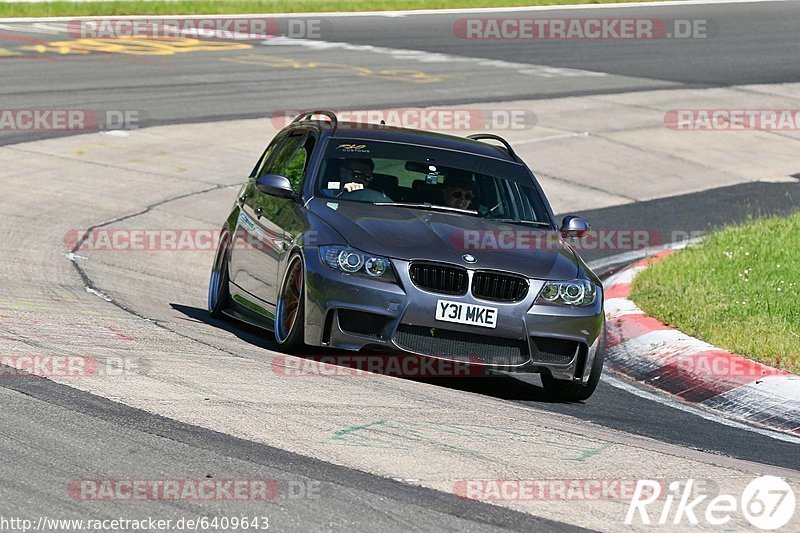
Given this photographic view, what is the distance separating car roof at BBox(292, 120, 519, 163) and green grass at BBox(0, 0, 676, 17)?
2234cm

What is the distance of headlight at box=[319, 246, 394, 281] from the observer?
27.8 ft

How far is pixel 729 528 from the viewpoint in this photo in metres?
5.54

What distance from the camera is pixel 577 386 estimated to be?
8867mm

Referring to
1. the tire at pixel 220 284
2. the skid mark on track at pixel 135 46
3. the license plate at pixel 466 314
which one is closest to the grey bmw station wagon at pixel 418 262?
the license plate at pixel 466 314

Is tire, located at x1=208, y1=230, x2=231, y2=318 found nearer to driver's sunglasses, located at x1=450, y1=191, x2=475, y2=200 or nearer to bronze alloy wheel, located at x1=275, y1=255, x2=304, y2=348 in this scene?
bronze alloy wheel, located at x1=275, y1=255, x2=304, y2=348

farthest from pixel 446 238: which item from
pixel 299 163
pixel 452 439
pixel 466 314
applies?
pixel 452 439

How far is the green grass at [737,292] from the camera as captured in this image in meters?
9.80

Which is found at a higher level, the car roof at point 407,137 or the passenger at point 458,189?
the car roof at point 407,137

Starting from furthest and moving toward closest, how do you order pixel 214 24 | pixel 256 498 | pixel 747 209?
pixel 214 24 < pixel 747 209 < pixel 256 498

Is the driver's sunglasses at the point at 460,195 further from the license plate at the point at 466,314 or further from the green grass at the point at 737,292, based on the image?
the green grass at the point at 737,292

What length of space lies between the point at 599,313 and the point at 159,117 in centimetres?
1282

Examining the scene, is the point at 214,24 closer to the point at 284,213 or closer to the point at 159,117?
the point at 159,117

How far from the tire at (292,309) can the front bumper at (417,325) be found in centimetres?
12

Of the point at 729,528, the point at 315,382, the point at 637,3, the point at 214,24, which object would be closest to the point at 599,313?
the point at 315,382
